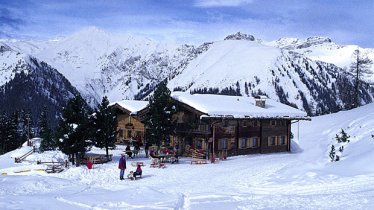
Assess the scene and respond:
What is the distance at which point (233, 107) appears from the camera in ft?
144

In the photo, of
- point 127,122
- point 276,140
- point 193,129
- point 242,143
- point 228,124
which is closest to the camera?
point 193,129

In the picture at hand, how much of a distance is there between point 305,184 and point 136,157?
21136 mm

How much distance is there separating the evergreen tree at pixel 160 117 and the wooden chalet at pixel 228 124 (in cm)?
128

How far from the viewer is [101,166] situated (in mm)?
32750

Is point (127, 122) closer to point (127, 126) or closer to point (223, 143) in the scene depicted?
point (127, 126)

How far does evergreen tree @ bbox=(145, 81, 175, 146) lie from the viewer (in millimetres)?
37625

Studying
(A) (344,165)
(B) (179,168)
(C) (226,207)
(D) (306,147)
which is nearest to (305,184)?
(A) (344,165)

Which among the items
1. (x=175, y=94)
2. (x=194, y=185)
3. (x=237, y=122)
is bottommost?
(x=194, y=185)

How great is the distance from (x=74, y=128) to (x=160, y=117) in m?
7.75

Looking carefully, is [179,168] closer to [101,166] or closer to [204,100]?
[101,166]

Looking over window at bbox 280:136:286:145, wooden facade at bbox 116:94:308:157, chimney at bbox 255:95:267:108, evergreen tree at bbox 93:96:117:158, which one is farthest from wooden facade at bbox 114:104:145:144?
window at bbox 280:136:286:145

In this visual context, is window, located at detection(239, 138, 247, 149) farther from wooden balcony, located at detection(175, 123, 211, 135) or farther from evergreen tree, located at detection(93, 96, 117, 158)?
evergreen tree, located at detection(93, 96, 117, 158)

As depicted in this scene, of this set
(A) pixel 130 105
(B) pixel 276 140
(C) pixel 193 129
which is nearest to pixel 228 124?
(C) pixel 193 129

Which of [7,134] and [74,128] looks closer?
[74,128]
